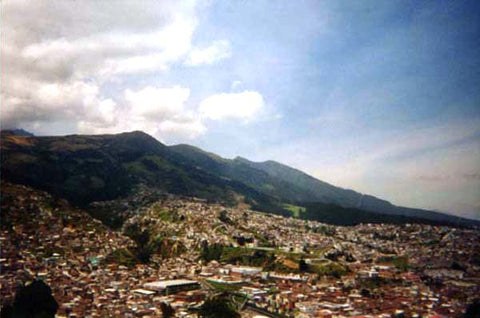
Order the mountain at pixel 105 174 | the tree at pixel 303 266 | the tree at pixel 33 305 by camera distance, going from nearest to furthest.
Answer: the tree at pixel 33 305, the tree at pixel 303 266, the mountain at pixel 105 174

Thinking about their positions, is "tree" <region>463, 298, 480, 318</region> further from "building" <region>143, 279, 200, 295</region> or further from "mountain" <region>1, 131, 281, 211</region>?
"mountain" <region>1, 131, 281, 211</region>

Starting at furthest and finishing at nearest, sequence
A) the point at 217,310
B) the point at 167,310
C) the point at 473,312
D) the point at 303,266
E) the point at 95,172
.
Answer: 1. the point at 95,172
2. the point at 303,266
3. the point at 473,312
4. the point at 217,310
5. the point at 167,310

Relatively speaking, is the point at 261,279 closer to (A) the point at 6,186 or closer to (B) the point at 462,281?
(B) the point at 462,281

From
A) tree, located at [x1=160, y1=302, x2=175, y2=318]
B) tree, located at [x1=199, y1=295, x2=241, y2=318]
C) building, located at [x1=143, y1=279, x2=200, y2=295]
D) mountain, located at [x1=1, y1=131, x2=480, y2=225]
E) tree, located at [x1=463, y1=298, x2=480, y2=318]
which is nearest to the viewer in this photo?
tree, located at [x1=160, y1=302, x2=175, y2=318]

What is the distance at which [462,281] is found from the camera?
57.8 meters

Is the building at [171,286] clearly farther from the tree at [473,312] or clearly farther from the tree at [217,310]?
the tree at [473,312]

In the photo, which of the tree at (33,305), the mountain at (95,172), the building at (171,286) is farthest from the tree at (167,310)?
the mountain at (95,172)

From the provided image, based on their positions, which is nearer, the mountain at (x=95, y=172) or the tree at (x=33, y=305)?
the tree at (x=33, y=305)

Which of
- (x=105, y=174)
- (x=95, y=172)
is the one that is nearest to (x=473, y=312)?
(x=105, y=174)

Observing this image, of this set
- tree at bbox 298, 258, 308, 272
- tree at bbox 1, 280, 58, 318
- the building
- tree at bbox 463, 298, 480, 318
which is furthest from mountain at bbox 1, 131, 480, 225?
tree at bbox 463, 298, 480, 318

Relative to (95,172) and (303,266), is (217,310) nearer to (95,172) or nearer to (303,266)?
(303,266)

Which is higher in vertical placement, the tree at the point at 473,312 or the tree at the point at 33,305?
the tree at the point at 473,312

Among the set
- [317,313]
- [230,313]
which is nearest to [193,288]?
[230,313]

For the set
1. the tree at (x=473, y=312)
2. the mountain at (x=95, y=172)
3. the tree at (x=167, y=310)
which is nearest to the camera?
the tree at (x=167, y=310)
